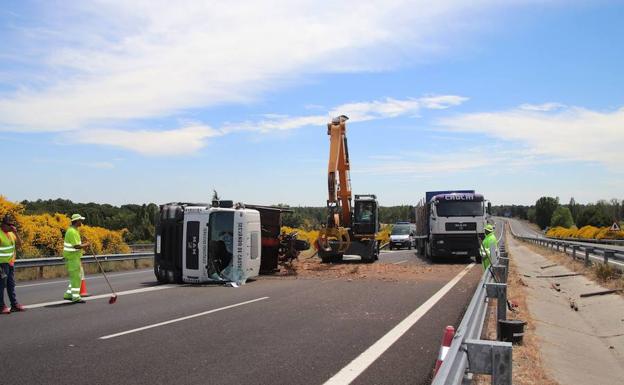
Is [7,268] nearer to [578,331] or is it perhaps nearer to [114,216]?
[578,331]

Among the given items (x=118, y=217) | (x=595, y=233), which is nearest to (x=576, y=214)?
(x=595, y=233)

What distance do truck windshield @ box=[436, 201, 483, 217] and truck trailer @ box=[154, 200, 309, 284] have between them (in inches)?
446

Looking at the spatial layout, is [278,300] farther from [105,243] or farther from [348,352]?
[105,243]

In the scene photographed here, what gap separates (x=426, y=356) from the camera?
7027mm

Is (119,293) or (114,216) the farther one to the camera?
(114,216)

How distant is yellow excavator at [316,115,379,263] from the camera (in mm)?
22156

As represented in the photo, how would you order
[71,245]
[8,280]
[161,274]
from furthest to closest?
[161,274] → [71,245] → [8,280]

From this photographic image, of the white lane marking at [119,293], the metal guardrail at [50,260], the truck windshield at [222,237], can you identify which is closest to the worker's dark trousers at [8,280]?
the white lane marking at [119,293]

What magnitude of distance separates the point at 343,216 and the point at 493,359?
65.1 ft

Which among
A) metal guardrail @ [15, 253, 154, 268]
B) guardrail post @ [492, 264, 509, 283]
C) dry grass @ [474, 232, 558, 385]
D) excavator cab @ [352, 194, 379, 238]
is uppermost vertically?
excavator cab @ [352, 194, 379, 238]

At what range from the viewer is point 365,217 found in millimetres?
24672

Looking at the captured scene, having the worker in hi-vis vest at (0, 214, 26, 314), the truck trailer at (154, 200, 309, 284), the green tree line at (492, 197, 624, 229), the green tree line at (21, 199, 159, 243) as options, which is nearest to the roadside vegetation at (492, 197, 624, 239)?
the green tree line at (492, 197, 624, 229)

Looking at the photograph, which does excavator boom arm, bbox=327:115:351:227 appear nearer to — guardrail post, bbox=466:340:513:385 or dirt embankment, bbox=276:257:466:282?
dirt embankment, bbox=276:257:466:282

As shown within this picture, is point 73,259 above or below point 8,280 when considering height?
above
